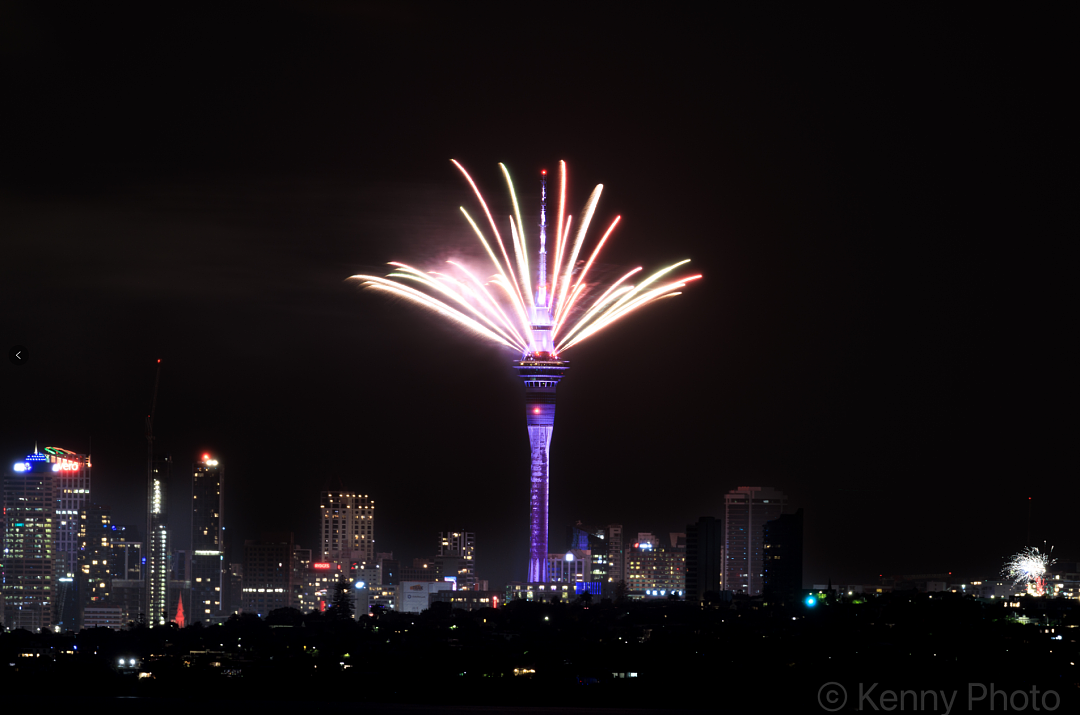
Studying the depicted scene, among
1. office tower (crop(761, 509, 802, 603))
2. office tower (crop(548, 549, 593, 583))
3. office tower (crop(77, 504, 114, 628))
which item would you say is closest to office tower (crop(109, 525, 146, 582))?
office tower (crop(77, 504, 114, 628))

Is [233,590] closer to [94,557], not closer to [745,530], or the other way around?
[94,557]

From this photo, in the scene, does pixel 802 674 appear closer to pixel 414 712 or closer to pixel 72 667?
pixel 414 712

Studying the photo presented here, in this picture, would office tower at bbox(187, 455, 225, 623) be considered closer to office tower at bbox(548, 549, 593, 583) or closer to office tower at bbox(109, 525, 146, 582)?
office tower at bbox(109, 525, 146, 582)

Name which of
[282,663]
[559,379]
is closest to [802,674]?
[282,663]

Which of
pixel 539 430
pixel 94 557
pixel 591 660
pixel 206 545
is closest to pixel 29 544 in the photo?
pixel 94 557

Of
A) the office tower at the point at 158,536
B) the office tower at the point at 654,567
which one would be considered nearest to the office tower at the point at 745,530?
the office tower at the point at 654,567

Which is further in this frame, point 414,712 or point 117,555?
point 117,555

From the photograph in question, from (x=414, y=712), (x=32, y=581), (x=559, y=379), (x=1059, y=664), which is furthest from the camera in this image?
(x=32, y=581)

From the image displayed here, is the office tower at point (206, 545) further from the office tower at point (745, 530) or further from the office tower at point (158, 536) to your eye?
the office tower at point (745, 530)
